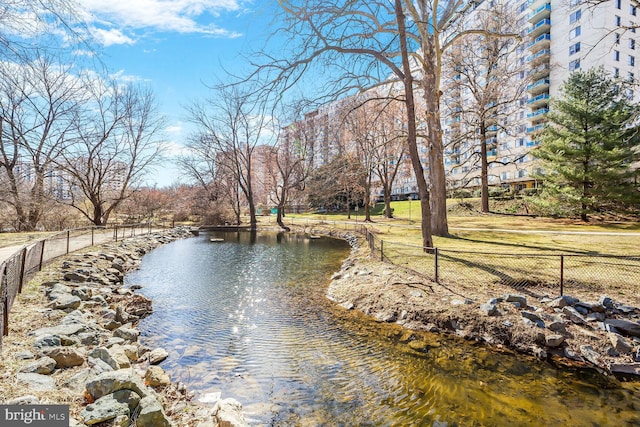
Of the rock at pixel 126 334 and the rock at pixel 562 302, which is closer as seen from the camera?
the rock at pixel 126 334

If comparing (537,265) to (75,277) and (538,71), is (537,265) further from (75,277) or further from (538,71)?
(538,71)

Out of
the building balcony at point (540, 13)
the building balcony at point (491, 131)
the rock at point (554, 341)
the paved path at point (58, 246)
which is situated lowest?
the rock at point (554, 341)

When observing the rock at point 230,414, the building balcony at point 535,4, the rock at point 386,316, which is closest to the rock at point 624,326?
the rock at point 386,316

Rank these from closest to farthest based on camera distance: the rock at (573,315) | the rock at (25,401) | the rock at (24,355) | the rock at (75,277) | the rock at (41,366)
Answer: the rock at (25,401)
the rock at (41,366)
the rock at (24,355)
the rock at (573,315)
the rock at (75,277)

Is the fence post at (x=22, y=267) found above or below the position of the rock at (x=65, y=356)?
above

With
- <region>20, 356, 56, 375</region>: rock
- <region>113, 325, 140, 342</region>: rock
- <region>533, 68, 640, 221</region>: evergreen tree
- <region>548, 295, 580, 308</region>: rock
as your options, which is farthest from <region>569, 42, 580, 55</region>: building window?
<region>20, 356, 56, 375</region>: rock

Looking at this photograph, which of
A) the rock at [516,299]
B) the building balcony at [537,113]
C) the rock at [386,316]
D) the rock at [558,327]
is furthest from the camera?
the building balcony at [537,113]

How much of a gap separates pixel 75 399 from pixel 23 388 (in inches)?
19.4

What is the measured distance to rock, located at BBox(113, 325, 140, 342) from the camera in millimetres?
6119

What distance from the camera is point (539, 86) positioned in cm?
4047

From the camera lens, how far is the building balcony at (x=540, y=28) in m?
40.1

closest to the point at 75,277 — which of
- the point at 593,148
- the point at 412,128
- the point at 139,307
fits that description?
the point at 139,307

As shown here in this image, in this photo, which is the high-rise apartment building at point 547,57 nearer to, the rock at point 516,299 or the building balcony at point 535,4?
the building balcony at point 535,4

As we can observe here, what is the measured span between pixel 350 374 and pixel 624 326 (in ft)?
16.1
